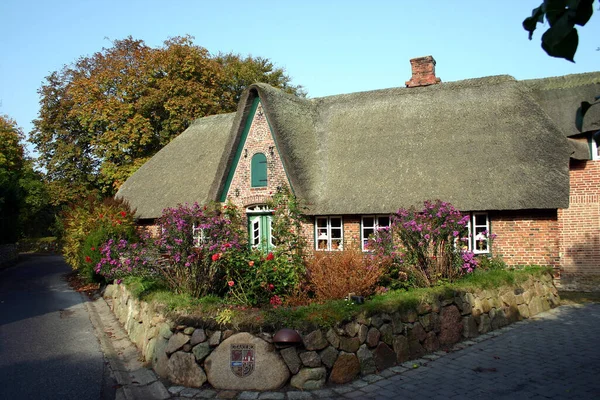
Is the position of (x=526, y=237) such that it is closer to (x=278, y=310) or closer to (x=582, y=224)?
(x=582, y=224)

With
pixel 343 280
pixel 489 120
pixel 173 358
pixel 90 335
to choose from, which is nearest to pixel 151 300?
pixel 173 358

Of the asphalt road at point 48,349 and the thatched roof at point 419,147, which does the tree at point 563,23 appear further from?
the thatched roof at point 419,147

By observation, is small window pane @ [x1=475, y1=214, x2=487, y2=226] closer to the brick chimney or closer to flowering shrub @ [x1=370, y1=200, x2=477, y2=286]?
flowering shrub @ [x1=370, y1=200, x2=477, y2=286]

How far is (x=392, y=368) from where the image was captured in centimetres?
735

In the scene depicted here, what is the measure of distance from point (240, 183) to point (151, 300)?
30.0ft

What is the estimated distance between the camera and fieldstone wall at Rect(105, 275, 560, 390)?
21.7ft

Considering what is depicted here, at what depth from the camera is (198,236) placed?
9.02m

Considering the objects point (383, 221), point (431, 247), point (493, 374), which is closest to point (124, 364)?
point (493, 374)

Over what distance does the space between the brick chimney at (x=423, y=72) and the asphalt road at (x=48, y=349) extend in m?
13.8

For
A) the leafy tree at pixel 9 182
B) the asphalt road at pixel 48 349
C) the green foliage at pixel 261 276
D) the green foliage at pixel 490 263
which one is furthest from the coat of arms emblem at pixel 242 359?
the leafy tree at pixel 9 182

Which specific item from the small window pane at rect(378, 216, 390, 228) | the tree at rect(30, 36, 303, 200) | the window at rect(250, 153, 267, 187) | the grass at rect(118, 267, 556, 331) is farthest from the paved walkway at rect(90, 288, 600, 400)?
the tree at rect(30, 36, 303, 200)

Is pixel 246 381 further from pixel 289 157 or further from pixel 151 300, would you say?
pixel 289 157

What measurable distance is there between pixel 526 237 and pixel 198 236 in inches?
360

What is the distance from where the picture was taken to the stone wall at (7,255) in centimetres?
2693
